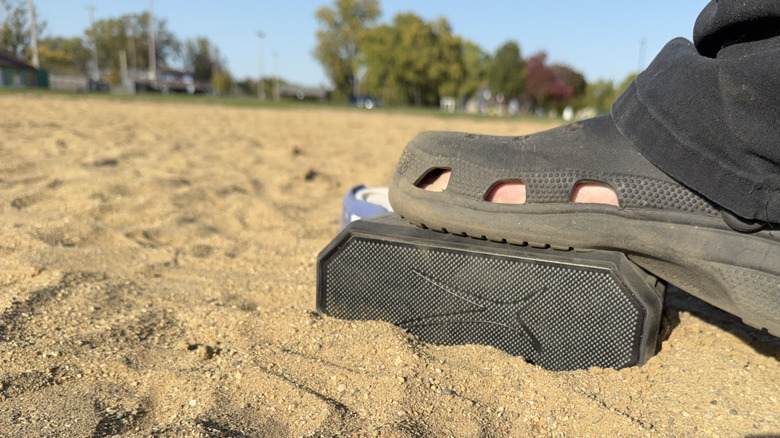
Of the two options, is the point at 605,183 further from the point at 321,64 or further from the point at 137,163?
the point at 321,64

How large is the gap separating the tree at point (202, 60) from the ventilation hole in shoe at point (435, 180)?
211ft

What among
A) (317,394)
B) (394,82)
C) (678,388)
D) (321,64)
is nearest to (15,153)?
(317,394)

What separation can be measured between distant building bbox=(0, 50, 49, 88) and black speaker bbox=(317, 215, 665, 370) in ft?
89.7

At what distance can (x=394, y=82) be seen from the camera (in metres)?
44.4

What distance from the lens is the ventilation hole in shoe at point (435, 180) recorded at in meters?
1.34

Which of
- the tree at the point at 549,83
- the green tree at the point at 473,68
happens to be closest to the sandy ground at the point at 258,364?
the green tree at the point at 473,68

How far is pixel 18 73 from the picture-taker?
25703 millimetres

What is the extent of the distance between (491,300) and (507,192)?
254mm

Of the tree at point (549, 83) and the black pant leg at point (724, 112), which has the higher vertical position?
the tree at point (549, 83)

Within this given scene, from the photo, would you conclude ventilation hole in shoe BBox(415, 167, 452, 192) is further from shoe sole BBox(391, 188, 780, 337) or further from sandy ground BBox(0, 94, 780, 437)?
sandy ground BBox(0, 94, 780, 437)

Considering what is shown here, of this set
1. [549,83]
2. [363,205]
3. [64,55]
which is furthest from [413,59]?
[363,205]

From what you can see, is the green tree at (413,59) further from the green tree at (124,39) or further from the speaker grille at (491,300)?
the speaker grille at (491,300)

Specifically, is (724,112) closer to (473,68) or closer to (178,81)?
(473,68)

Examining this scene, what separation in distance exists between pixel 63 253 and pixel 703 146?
5.63ft
